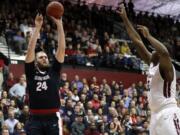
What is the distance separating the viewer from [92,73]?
19.9 meters

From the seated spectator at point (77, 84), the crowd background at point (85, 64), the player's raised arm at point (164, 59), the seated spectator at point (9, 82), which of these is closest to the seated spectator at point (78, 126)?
the crowd background at point (85, 64)

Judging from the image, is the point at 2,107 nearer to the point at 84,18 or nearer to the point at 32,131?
the point at 32,131

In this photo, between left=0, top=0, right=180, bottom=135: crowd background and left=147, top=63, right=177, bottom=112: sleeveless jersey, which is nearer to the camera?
left=147, top=63, right=177, bottom=112: sleeveless jersey

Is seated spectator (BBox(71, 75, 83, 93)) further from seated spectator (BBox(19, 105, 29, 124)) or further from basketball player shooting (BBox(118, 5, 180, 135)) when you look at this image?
basketball player shooting (BBox(118, 5, 180, 135))

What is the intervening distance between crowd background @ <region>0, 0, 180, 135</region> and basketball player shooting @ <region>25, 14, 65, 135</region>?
16.3ft

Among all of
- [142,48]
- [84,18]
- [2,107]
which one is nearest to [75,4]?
[84,18]

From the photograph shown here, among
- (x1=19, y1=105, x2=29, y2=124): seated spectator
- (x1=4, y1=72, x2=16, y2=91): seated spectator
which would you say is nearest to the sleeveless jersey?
(x1=19, y1=105, x2=29, y2=124): seated spectator

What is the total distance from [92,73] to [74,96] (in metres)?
4.12

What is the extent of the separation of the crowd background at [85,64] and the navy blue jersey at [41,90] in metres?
5.01

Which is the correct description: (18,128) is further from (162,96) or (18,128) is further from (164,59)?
(164,59)

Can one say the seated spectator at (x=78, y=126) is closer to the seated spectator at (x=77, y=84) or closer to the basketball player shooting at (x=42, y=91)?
the seated spectator at (x=77, y=84)

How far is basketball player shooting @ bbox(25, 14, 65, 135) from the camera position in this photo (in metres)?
7.12

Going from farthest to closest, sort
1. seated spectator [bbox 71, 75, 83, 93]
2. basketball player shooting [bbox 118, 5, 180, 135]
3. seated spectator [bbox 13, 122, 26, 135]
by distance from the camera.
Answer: seated spectator [bbox 71, 75, 83, 93]
seated spectator [bbox 13, 122, 26, 135]
basketball player shooting [bbox 118, 5, 180, 135]

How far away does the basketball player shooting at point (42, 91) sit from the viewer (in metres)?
7.12
